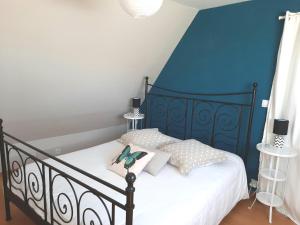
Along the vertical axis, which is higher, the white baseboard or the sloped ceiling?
the sloped ceiling

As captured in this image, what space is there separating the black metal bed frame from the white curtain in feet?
0.84

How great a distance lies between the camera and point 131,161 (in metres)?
2.12

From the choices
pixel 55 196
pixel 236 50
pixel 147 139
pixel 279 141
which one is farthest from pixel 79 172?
pixel 236 50

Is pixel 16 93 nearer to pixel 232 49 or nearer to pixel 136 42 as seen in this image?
pixel 136 42

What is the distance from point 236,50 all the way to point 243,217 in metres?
1.89

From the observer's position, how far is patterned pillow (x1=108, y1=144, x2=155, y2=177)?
208 cm

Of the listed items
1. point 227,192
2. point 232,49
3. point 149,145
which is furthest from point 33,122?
point 232,49

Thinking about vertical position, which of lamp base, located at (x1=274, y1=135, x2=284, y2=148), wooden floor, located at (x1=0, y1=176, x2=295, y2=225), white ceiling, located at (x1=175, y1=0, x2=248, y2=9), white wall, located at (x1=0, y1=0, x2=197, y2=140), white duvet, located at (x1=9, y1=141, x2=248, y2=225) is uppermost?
white ceiling, located at (x1=175, y1=0, x2=248, y2=9)

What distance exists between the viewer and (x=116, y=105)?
369cm

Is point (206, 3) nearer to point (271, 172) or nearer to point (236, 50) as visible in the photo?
point (236, 50)

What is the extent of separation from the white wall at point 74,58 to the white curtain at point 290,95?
47.9 inches

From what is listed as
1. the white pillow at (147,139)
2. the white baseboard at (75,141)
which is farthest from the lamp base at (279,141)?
the white baseboard at (75,141)

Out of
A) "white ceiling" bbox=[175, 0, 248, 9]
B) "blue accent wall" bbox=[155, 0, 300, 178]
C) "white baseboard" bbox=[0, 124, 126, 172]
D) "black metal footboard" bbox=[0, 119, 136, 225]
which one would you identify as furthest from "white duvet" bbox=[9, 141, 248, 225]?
"white ceiling" bbox=[175, 0, 248, 9]

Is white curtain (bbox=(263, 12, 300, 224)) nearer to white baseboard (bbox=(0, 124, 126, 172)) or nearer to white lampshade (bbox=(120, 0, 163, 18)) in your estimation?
white lampshade (bbox=(120, 0, 163, 18))
